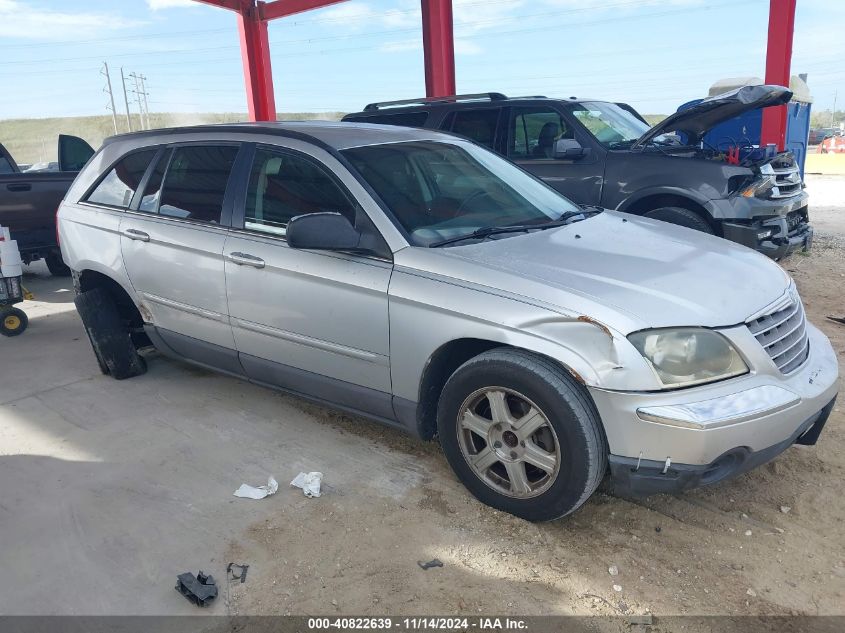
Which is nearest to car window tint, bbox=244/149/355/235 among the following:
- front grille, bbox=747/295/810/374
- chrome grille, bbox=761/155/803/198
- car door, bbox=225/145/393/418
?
car door, bbox=225/145/393/418

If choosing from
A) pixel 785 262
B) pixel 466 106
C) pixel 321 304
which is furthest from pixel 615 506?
pixel 785 262

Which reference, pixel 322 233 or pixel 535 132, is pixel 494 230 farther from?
pixel 535 132

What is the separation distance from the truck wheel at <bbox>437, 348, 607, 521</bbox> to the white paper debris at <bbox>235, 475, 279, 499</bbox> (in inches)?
34.5

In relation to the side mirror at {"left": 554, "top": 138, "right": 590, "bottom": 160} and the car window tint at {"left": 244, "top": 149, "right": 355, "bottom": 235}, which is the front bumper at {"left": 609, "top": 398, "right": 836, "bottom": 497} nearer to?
the car window tint at {"left": 244, "top": 149, "right": 355, "bottom": 235}

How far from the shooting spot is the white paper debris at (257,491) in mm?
3188

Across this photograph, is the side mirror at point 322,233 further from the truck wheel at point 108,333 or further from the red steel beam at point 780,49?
the red steel beam at point 780,49

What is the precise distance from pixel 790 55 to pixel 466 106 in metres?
5.09

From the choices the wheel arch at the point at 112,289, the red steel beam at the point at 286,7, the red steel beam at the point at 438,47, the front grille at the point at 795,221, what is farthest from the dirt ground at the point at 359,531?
the red steel beam at the point at 286,7

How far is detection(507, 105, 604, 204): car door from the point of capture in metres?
6.64

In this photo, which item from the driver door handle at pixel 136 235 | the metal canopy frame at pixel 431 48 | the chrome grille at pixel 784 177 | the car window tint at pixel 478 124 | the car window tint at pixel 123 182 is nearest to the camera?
the driver door handle at pixel 136 235

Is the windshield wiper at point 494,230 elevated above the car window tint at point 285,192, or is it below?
below

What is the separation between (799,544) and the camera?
2.72 metres

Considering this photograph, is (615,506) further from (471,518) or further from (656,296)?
(656,296)

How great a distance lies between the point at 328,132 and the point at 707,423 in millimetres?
2478
